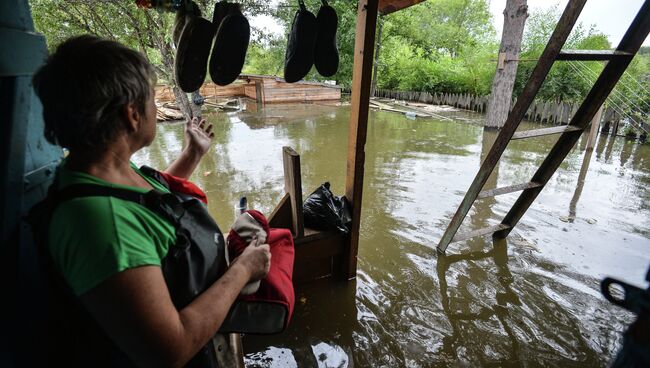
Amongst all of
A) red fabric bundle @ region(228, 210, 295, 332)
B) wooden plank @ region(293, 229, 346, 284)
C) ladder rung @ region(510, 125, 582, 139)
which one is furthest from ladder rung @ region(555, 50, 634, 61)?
red fabric bundle @ region(228, 210, 295, 332)

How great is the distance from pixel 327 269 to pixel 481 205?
11.0 ft

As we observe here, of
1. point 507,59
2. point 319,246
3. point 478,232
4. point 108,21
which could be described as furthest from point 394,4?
point 108,21

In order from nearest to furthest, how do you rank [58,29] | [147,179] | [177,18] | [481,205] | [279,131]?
[147,179]
[177,18]
[481,205]
[58,29]
[279,131]

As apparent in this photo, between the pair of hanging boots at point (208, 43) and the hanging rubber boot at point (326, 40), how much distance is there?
23.4 inches

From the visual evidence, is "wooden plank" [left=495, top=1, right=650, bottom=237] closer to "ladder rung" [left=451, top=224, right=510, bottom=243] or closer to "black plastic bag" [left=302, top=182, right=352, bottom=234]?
"ladder rung" [left=451, top=224, right=510, bottom=243]

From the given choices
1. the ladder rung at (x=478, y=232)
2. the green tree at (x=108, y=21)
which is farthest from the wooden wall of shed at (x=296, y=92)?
the ladder rung at (x=478, y=232)

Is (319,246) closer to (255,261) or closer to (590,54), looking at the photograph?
(255,261)

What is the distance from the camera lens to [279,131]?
11258 millimetres

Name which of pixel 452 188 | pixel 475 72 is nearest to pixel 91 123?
pixel 452 188

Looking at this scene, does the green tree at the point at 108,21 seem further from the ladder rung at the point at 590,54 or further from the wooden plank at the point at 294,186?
the ladder rung at the point at 590,54

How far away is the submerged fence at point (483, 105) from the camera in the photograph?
12.6 m

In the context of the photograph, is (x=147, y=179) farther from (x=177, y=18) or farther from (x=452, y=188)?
(x=452, y=188)

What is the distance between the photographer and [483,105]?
16188 millimetres

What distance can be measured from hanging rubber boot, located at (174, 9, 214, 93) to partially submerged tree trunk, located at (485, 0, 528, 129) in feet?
37.0
